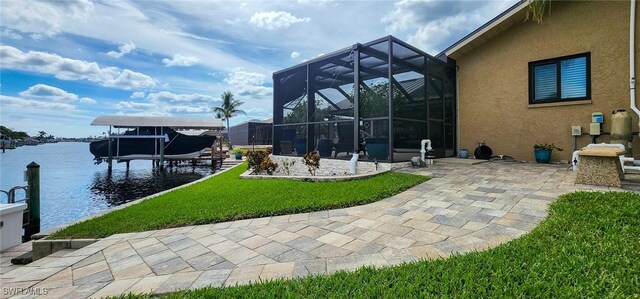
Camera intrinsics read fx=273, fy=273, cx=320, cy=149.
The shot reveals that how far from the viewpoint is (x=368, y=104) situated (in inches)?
316

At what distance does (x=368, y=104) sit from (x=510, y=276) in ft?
21.4

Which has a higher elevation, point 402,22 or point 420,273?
point 402,22

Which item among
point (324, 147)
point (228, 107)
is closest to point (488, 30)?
point (324, 147)

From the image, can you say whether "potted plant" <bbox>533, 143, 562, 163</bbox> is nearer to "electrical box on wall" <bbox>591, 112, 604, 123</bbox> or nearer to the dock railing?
"electrical box on wall" <bbox>591, 112, 604, 123</bbox>

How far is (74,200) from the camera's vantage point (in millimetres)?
8289

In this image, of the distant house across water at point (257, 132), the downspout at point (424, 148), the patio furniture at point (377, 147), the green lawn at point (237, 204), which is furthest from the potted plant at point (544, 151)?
the distant house across water at point (257, 132)

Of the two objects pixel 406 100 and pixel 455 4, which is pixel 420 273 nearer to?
pixel 406 100

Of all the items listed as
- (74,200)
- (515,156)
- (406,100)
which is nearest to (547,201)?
(406,100)

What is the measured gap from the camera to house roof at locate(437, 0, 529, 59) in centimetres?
795

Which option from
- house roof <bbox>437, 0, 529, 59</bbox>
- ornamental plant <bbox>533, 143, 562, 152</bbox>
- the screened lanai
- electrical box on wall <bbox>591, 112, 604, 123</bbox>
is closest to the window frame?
electrical box on wall <bbox>591, 112, 604, 123</bbox>

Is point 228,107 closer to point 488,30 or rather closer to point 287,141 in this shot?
point 287,141

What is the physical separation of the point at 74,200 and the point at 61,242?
249 inches

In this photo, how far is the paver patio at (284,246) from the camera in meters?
2.24

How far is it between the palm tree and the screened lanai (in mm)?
29365
